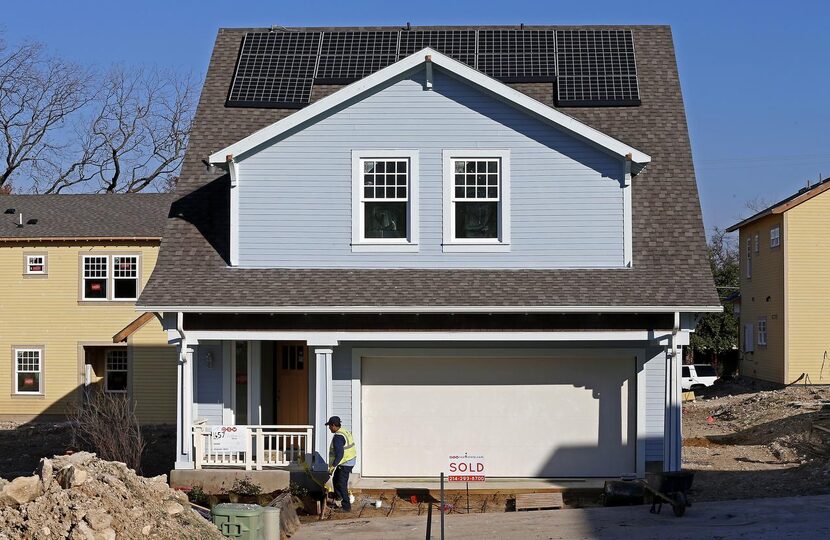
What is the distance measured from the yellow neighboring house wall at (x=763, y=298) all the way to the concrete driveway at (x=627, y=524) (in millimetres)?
24339

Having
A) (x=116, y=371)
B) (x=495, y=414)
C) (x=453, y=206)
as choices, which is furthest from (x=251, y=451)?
(x=116, y=371)

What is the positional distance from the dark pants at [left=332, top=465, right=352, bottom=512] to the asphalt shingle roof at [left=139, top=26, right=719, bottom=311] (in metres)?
2.62

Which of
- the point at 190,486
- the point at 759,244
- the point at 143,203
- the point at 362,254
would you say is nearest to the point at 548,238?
the point at 362,254

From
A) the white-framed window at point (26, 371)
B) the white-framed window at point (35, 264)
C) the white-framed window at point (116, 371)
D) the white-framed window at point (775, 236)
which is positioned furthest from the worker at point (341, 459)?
the white-framed window at point (775, 236)

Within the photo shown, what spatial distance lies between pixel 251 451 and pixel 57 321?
17096 millimetres

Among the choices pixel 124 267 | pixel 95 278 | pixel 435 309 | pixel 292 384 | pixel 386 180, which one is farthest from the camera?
pixel 95 278

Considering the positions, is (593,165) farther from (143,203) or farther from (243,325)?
(143,203)

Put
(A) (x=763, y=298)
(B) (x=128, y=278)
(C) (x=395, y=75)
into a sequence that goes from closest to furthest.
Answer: (C) (x=395, y=75) < (B) (x=128, y=278) < (A) (x=763, y=298)

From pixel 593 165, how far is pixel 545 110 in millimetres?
1252

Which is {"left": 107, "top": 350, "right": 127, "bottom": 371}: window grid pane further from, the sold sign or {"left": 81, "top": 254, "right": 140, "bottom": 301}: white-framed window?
the sold sign

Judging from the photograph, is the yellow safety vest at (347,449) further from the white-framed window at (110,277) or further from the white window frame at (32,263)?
the white window frame at (32,263)

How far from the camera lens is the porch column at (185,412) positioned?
716 inches

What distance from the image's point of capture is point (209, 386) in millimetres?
19328

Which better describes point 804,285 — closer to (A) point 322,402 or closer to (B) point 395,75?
(B) point 395,75
